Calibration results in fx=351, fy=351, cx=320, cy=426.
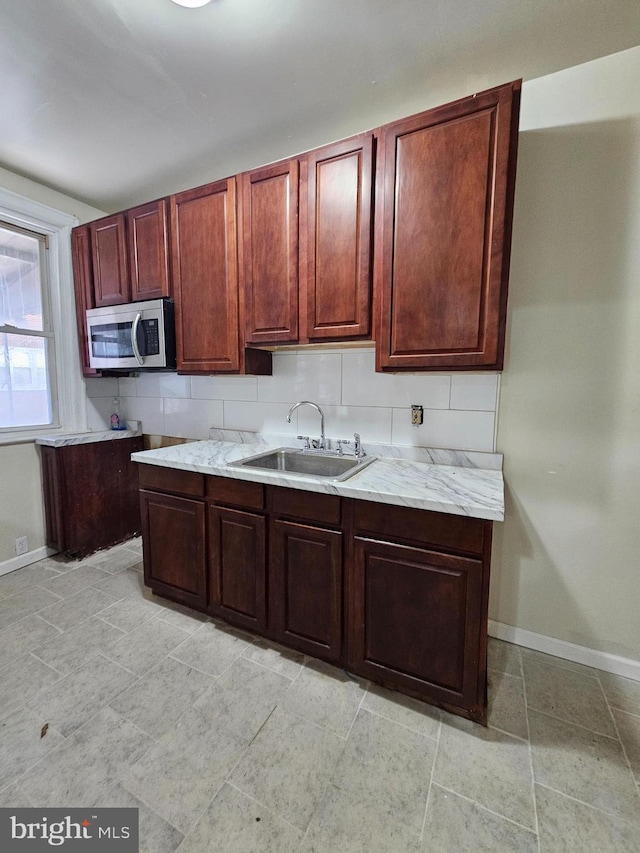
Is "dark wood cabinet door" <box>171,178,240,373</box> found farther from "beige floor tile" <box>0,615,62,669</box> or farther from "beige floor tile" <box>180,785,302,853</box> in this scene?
"beige floor tile" <box>180,785,302,853</box>

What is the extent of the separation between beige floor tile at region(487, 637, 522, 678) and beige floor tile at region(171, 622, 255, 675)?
123 cm

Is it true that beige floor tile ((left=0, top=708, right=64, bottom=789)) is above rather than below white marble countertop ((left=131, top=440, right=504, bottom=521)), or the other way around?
below

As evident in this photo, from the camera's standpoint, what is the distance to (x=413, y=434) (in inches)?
77.3

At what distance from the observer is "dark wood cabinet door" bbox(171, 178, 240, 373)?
1990mm

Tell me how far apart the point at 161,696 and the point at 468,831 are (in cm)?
121

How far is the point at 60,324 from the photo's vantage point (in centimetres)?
273

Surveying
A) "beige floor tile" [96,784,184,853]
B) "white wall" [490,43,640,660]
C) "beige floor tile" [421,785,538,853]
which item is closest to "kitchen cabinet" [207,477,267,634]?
"beige floor tile" [96,784,184,853]

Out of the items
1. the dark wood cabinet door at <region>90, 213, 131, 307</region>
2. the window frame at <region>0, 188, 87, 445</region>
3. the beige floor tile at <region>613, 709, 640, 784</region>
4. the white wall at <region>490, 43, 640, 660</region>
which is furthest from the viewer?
the window frame at <region>0, 188, 87, 445</region>

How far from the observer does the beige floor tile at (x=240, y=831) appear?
1004 mm

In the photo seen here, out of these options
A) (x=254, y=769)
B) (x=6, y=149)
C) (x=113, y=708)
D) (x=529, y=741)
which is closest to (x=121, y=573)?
(x=113, y=708)

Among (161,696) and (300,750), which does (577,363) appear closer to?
(300,750)

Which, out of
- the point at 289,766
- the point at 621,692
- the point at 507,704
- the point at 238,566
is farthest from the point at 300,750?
the point at 621,692

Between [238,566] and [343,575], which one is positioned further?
[238,566]

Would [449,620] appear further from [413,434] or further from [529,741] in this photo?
[413,434]
